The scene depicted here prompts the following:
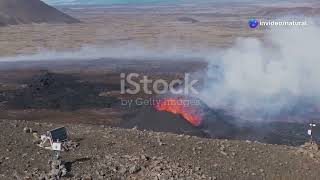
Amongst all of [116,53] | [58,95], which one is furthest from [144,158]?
[116,53]

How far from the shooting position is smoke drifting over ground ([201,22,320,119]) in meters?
33.8

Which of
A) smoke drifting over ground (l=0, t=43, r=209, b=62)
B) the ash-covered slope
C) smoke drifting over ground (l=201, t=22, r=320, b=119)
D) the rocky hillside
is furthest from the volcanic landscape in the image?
the ash-covered slope

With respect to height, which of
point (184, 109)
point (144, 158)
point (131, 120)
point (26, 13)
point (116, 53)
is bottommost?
point (131, 120)

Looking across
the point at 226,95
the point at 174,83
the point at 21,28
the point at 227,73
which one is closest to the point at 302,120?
the point at 226,95

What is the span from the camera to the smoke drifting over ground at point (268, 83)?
33844 millimetres

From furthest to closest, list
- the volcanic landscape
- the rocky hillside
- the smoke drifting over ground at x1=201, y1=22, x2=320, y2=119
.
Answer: the smoke drifting over ground at x1=201, y1=22, x2=320, y2=119
the volcanic landscape
the rocky hillside

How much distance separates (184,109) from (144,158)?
48.5ft

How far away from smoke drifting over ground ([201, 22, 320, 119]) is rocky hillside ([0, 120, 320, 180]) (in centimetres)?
1579

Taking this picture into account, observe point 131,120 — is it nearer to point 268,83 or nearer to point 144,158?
point 268,83

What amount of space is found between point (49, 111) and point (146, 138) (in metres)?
19.4

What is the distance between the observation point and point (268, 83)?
37500mm

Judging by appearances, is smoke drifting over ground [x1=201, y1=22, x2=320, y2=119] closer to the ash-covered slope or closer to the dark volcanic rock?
the dark volcanic rock

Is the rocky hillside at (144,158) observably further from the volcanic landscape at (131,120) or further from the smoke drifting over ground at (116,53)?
the smoke drifting over ground at (116,53)

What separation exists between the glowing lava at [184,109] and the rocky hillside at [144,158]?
11325 millimetres
